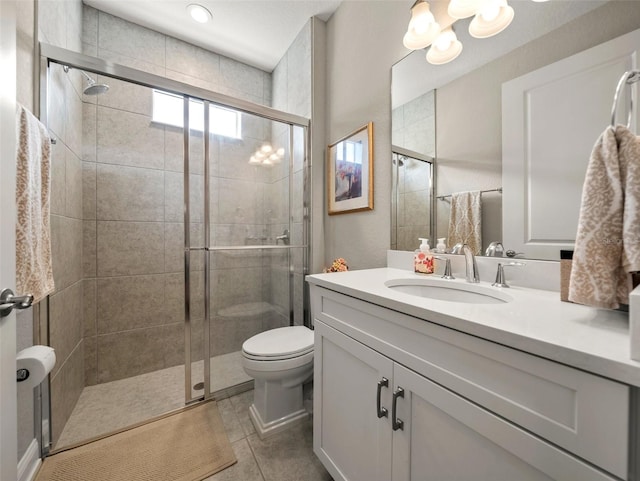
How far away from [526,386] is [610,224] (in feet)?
1.27

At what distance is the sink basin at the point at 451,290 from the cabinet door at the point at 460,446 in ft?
1.25

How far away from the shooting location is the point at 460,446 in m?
0.59

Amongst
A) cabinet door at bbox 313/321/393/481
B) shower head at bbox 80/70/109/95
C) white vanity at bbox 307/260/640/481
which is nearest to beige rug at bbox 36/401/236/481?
cabinet door at bbox 313/321/393/481

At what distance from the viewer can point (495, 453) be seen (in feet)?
1.72

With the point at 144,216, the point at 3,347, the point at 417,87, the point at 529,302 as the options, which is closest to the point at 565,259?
the point at 529,302

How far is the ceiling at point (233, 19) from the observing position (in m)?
1.75

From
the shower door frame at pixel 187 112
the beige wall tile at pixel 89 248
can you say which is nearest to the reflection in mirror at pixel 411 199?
the shower door frame at pixel 187 112

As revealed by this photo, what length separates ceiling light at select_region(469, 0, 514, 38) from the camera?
942 millimetres

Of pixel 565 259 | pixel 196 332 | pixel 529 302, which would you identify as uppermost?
pixel 565 259

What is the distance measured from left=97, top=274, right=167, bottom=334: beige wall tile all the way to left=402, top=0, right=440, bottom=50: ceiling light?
2.29 metres

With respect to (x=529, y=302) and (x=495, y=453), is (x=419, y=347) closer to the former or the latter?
(x=495, y=453)

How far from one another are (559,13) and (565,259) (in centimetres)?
80

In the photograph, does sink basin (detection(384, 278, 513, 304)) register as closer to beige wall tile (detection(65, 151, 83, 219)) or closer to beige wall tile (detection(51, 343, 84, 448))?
beige wall tile (detection(51, 343, 84, 448))

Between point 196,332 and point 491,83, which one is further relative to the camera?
point 196,332
